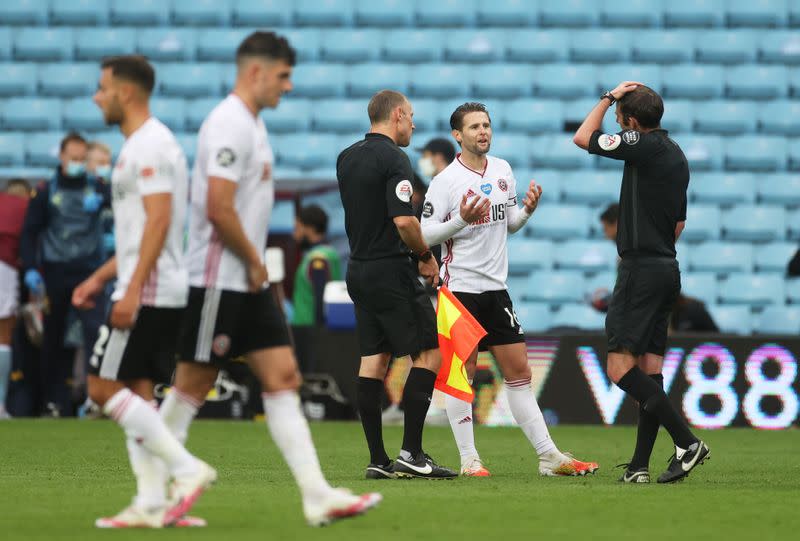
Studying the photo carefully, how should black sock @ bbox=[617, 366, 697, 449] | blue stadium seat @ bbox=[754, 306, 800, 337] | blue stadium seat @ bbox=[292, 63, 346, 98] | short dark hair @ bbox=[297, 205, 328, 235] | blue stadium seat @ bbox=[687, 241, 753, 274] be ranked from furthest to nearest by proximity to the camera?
blue stadium seat @ bbox=[292, 63, 346, 98] → blue stadium seat @ bbox=[687, 241, 753, 274] → blue stadium seat @ bbox=[754, 306, 800, 337] → short dark hair @ bbox=[297, 205, 328, 235] → black sock @ bbox=[617, 366, 697, 449]

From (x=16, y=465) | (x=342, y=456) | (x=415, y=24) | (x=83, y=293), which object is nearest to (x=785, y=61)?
(x=415, y=24)

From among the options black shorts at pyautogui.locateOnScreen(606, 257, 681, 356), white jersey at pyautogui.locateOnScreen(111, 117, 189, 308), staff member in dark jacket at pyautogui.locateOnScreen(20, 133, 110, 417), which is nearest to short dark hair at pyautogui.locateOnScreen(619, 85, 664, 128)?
black shorts at pyautogui.locateOnScreen(606, 257, 681, 356)

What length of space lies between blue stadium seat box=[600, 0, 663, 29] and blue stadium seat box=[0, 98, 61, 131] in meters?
6.76

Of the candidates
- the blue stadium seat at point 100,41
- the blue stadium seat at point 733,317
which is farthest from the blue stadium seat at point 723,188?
the blue stadium seat at point 100,41

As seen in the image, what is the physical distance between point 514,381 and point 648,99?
5.31ft

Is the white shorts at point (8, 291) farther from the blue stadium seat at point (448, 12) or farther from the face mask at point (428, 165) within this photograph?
the blue stadium seat at point (448, 12)

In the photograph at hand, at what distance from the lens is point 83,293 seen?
4.71 metres

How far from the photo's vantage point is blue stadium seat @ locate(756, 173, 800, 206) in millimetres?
15477

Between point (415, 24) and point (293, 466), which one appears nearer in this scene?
point (293, 466)

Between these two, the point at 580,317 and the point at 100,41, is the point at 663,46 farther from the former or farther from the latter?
the point at 100,41

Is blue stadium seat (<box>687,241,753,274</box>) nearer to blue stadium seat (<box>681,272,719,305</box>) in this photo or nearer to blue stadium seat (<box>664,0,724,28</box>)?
blue stadium seat (<box>681,272,719,305</box>)

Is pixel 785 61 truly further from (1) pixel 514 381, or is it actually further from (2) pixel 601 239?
(1) pixel 514 381

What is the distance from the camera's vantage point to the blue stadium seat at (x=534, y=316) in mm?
14266

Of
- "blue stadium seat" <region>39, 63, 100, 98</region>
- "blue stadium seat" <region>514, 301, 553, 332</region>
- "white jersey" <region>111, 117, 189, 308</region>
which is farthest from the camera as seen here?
"blue stadium seat" <region>39, 63, 100, 98</region>
